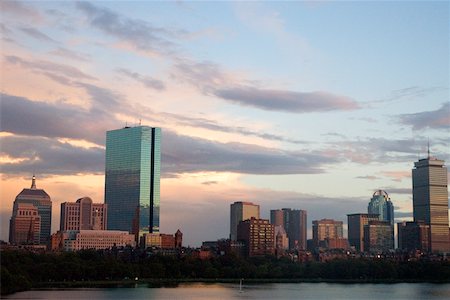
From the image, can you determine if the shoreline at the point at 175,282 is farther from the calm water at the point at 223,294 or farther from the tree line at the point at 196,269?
the calm water at the point at 223,294

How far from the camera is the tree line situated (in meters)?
127

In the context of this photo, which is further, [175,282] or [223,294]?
[175,282]

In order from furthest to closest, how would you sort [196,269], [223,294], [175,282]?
[196,269] < [175,282] < [223,294]

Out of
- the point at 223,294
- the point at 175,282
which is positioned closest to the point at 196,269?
the point at 175,282

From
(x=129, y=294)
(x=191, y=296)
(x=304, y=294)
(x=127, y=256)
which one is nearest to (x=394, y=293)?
(x=304, y=294)

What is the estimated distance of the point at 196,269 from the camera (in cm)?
15750

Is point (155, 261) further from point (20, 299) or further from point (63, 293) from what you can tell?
point (20, 299)

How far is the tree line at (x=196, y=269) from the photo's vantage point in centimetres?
12712

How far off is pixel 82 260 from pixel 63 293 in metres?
39.9

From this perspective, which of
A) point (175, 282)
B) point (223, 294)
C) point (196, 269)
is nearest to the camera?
point (223, 294)

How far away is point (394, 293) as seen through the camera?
121m

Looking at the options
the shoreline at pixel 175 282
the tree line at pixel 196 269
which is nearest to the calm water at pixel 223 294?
the shoreline at pixel 175 282

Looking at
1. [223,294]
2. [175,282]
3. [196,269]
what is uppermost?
[196,269]

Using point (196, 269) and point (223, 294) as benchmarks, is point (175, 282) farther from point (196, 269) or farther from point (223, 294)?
point (223, 294)
